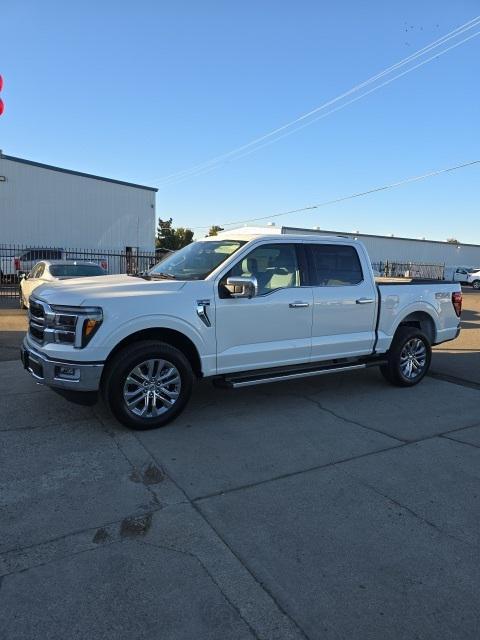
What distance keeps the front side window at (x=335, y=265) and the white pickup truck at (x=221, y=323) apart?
16 mm

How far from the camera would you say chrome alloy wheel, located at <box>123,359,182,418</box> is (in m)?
4.87

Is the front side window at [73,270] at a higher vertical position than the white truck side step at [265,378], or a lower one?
higher

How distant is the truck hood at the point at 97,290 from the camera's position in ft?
15.5

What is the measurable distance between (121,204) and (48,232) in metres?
5.07

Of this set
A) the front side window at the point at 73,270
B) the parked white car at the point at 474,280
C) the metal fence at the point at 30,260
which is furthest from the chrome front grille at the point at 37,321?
the parked white car at the point at 474,280

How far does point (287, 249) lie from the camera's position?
597 centimetres

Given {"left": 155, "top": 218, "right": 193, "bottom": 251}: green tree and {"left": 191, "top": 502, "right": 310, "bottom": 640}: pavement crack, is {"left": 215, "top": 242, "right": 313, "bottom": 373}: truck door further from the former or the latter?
{"left": 155, "top": 218, "right": 193, "bottom": 251}: green tree

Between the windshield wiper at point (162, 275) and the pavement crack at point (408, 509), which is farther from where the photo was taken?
the windshield wiper at point (162, 275)

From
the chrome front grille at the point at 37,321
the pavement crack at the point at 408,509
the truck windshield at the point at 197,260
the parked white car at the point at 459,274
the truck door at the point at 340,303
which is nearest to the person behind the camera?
the pavement crack at the point at 408,509

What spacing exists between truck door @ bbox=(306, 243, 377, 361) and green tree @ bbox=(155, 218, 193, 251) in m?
65.0

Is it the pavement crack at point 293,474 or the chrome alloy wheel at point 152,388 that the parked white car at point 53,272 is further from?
the pavement crack at point 293,474

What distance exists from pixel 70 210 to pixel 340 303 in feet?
83.5

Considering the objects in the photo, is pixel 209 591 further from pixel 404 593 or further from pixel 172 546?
pixel 404 593

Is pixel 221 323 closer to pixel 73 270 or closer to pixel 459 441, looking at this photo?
pixel 459 441
